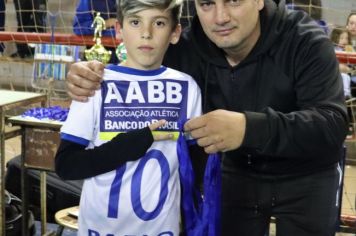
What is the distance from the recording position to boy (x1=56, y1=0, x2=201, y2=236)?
46.0 inches

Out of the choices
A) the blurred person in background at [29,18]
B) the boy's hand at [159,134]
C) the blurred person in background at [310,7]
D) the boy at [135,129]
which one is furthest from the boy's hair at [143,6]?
the blurred person in background at [29,18]

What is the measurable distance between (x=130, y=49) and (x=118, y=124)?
18 centimetres

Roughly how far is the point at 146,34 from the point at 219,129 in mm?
276

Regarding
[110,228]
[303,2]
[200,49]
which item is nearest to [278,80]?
[200,49]

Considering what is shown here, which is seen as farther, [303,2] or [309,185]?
[303,2]

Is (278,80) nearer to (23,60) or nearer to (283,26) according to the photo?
(283,26)

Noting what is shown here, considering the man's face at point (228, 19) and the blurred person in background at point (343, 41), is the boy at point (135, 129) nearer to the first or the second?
the man's face at point (228, 19)

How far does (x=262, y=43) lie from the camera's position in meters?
1.36

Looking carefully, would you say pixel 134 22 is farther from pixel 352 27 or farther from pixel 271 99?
pixel 352 27

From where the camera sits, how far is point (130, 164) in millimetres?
1182

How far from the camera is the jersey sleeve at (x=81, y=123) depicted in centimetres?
116

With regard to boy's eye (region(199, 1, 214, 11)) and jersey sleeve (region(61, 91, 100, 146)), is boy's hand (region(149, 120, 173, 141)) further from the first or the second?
boy's eye (region(199, 1, 214, 11))

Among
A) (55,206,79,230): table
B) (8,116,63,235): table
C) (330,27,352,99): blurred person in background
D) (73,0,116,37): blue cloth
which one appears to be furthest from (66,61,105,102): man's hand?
(330,27,352,99): blurred person in background

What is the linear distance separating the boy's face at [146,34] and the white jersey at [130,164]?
37 mm
